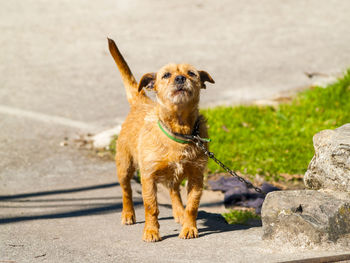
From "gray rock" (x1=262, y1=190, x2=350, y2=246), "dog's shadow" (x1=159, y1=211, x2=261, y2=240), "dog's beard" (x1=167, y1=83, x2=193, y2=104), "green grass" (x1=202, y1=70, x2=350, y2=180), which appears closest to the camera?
"gray rock" (x1=262, y1=190, x2=350, y2=246)

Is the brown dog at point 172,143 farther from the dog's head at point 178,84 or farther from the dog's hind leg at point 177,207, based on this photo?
the dog's hind leg at point 177,207

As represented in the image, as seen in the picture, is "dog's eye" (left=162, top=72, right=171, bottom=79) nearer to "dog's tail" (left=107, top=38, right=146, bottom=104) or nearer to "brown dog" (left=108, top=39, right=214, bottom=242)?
"brown dog" (left=108, top=39, right=214, bottom=242)

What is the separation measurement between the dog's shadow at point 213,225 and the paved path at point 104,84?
0.06 ft

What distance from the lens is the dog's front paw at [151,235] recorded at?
4328 millimetres

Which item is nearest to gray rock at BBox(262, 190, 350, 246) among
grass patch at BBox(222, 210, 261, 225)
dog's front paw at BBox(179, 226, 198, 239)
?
dog's front paw at BBox(179, 226, 198, 239)

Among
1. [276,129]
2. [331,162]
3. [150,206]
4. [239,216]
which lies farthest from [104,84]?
[331,162]

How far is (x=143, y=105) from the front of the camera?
5.27m

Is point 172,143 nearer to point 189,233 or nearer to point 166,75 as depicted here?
point 166,75

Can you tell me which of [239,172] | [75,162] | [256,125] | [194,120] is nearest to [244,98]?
[256,125]

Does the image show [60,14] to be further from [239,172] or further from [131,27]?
[239,172]

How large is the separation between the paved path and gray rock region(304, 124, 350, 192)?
69 cm

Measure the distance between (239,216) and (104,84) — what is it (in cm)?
522

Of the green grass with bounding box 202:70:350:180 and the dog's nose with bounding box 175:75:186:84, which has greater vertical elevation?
the dog's nose with bounding box 175:75:186:84

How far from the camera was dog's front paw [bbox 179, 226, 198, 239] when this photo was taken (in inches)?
173
